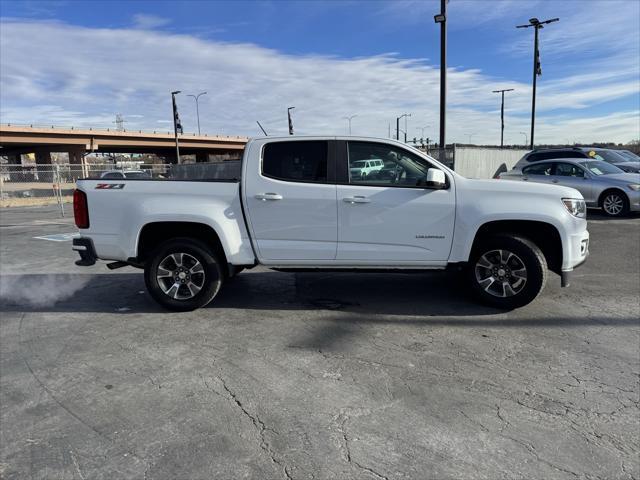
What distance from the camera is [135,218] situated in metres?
5.21

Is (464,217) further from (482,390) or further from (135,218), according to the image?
(135,218)

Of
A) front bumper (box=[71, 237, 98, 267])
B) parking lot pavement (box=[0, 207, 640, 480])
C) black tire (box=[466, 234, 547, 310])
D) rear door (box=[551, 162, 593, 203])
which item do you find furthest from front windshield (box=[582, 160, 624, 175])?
front bumper (box=[71, 237, 98, 267])

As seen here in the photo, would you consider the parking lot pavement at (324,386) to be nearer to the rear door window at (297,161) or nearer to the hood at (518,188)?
the hood at (518,188)

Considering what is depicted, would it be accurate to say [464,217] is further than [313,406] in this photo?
Yes

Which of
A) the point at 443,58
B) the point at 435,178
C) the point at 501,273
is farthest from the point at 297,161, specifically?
the point at 443,58

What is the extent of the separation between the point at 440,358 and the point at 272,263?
2160 millimetres

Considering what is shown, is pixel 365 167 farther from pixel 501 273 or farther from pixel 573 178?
pixel 573 178

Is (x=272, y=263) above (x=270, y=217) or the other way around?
the other way around

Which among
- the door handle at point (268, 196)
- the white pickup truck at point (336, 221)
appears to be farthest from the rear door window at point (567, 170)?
the door handle at point (268, 196)

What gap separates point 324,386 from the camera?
3.58 metres

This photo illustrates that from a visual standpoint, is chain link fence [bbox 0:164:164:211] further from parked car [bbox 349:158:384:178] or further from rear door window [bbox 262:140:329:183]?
parked car [bbox 349:158:384:178]

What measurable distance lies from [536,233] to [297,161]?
277cm

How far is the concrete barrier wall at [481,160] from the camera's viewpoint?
66.5 ft

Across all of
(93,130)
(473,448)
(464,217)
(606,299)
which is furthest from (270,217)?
(93,130)
